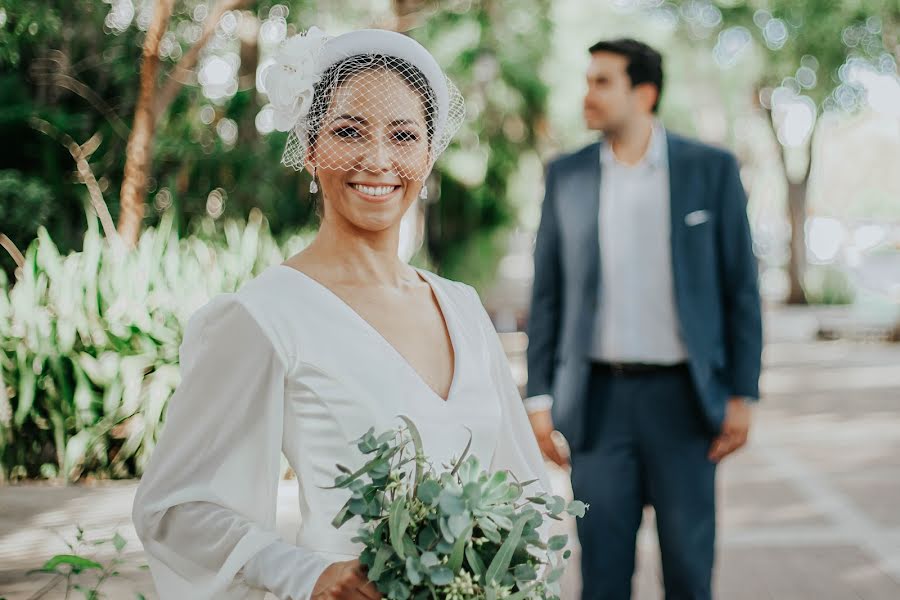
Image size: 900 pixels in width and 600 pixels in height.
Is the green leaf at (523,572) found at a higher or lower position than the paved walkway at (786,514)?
higher

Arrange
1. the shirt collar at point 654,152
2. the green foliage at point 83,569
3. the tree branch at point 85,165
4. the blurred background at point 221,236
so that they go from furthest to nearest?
the tree branch at point 85,165
the blurred background at point 221,236
the shirt collar at point 654,152
the green foliage at point 83,569

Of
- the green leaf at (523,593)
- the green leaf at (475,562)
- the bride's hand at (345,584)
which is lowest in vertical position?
the green leaf at (523,593)

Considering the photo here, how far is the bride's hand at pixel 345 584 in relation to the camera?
159 cm

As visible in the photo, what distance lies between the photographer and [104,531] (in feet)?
13.3

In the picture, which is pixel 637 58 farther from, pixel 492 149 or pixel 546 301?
pixel 492 149

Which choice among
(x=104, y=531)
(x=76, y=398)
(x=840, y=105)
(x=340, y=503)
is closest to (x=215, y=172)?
(x=76, y=398)

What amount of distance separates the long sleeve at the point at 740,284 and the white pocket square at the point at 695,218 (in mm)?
89

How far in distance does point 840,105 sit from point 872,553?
56.8 ft

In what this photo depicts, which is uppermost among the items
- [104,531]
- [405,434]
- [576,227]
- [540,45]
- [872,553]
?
[540,45]

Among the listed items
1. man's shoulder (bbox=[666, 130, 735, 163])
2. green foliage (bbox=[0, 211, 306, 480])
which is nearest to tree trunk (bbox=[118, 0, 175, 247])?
green foliage (bbox=[0, 211, 306, 480])

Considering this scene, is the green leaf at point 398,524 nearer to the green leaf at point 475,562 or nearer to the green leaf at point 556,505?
the green leaf at point 475,562

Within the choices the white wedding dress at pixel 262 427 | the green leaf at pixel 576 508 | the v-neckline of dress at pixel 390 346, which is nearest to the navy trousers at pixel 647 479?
the v-neckline of dress at pixel 390 346

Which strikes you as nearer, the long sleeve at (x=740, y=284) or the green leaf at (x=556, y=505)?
the green leaf at (x=556, y=505)

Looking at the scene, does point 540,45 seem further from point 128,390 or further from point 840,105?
point 128,390
